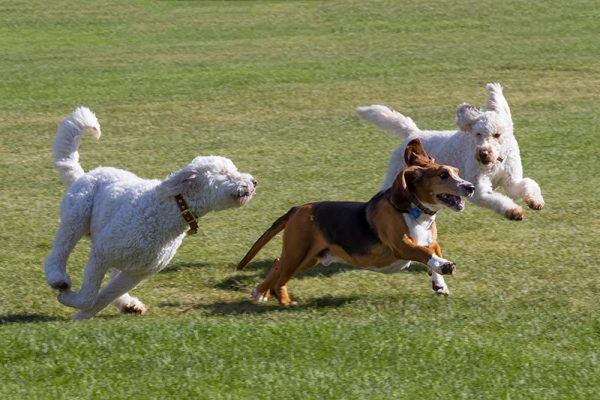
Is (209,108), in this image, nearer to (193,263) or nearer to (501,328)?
(193,263)

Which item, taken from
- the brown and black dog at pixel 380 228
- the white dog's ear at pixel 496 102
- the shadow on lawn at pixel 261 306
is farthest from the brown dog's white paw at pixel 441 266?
the white dog's ear at pixel 496 102

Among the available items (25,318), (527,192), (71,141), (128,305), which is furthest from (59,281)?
→ (527,192)

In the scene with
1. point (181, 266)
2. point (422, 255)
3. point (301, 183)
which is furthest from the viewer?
point (301, 183)

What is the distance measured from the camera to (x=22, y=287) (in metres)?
8.70

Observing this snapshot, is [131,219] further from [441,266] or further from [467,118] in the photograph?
[467,118]

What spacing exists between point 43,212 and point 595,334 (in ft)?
19.3

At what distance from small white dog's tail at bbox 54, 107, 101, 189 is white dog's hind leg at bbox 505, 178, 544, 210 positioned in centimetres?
357

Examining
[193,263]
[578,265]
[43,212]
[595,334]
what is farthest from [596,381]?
[43,212]

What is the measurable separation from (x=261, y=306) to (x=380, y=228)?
99 cm

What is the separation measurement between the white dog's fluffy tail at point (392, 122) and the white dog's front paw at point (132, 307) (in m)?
3.34

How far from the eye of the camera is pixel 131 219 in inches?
295

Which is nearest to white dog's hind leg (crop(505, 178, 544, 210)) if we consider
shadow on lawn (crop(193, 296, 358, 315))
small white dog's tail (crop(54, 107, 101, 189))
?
shadow on lawn (crop(193, 296, 358, 315))

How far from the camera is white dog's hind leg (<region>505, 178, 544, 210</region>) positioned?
995cm

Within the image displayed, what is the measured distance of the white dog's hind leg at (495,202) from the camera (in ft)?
31.3
